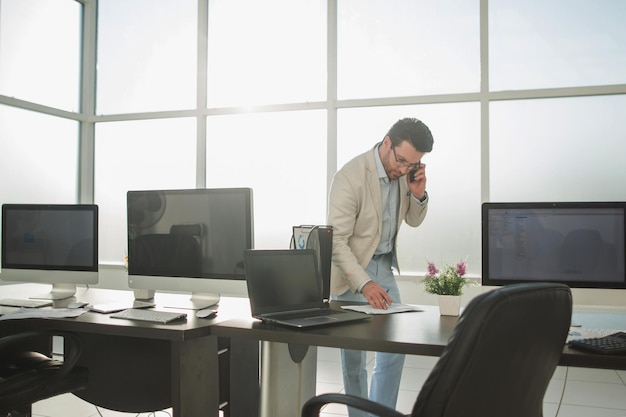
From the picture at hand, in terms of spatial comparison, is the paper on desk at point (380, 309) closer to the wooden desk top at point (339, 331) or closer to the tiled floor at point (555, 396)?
the wooden desk top at point (339, 331)

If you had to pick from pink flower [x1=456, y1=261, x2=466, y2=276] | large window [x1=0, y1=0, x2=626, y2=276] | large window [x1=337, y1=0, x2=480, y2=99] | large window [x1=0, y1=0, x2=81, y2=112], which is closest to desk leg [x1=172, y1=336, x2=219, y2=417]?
pink flower [x1=456, y1=261, x2=466, y2=276]

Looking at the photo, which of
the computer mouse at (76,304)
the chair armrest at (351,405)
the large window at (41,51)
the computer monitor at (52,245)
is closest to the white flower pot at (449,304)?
the chair armrest at (351,405)

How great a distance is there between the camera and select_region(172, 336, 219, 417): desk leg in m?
1.95

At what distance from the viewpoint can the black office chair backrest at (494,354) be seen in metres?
1.06

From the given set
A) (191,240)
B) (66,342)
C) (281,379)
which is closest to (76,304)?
(66,342)

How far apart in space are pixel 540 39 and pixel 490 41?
40cm

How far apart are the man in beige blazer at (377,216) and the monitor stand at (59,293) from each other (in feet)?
4.55

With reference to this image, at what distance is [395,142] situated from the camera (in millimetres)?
2627

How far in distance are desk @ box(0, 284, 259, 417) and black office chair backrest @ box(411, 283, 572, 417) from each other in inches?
43.2

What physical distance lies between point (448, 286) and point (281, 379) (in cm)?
74

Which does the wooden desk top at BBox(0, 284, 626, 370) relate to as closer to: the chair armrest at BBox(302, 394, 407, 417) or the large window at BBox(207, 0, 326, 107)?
the chair armrest at BBox(302, 394, 407, 417)

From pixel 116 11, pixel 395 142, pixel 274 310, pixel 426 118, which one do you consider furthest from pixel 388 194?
pixel 116 11

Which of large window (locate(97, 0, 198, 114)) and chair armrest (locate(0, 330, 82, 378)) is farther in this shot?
large window (locate(97, 0, 198, 114))

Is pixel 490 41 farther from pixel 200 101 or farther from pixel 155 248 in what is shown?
pixel 155 248
